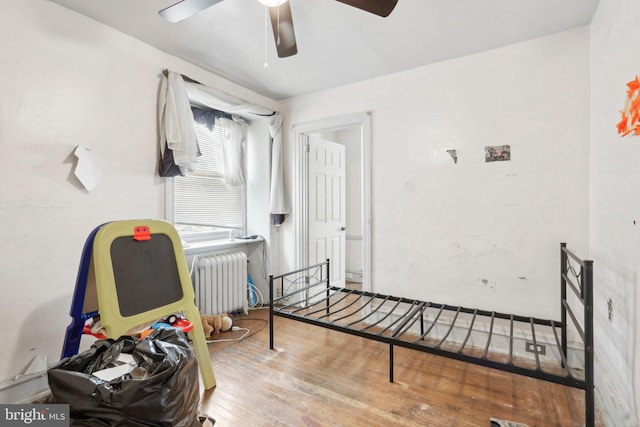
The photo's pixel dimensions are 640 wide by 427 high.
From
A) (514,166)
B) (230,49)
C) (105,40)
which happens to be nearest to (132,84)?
(105,40)

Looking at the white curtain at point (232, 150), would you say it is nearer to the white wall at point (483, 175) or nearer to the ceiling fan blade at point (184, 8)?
the white wall at point (483, 175)

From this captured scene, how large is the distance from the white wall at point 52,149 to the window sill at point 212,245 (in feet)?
1.98

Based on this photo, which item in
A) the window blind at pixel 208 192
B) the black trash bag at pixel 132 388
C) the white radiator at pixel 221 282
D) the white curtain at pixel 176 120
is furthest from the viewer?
the window blind at pixel 208 192

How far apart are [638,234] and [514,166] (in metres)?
1.09

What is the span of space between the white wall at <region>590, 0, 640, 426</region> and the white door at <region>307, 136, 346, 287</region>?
96.1 inches

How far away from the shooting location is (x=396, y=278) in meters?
2.79

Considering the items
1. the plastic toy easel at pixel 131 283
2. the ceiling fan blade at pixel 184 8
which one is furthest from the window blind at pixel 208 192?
the ceiling fan blade at pixel 184 8

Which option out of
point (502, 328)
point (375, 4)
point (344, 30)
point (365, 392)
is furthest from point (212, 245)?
point (502, 328)

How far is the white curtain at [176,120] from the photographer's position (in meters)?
2.38

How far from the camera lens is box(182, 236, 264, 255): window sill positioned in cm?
277

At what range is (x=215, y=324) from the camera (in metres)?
2.66

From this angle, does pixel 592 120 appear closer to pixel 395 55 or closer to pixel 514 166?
pixel 514 166

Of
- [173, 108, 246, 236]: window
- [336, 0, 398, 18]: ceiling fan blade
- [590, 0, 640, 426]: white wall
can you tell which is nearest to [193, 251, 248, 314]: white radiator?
[173, 108, 246, 236]: window

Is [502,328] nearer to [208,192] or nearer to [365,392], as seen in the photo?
[365,392]
